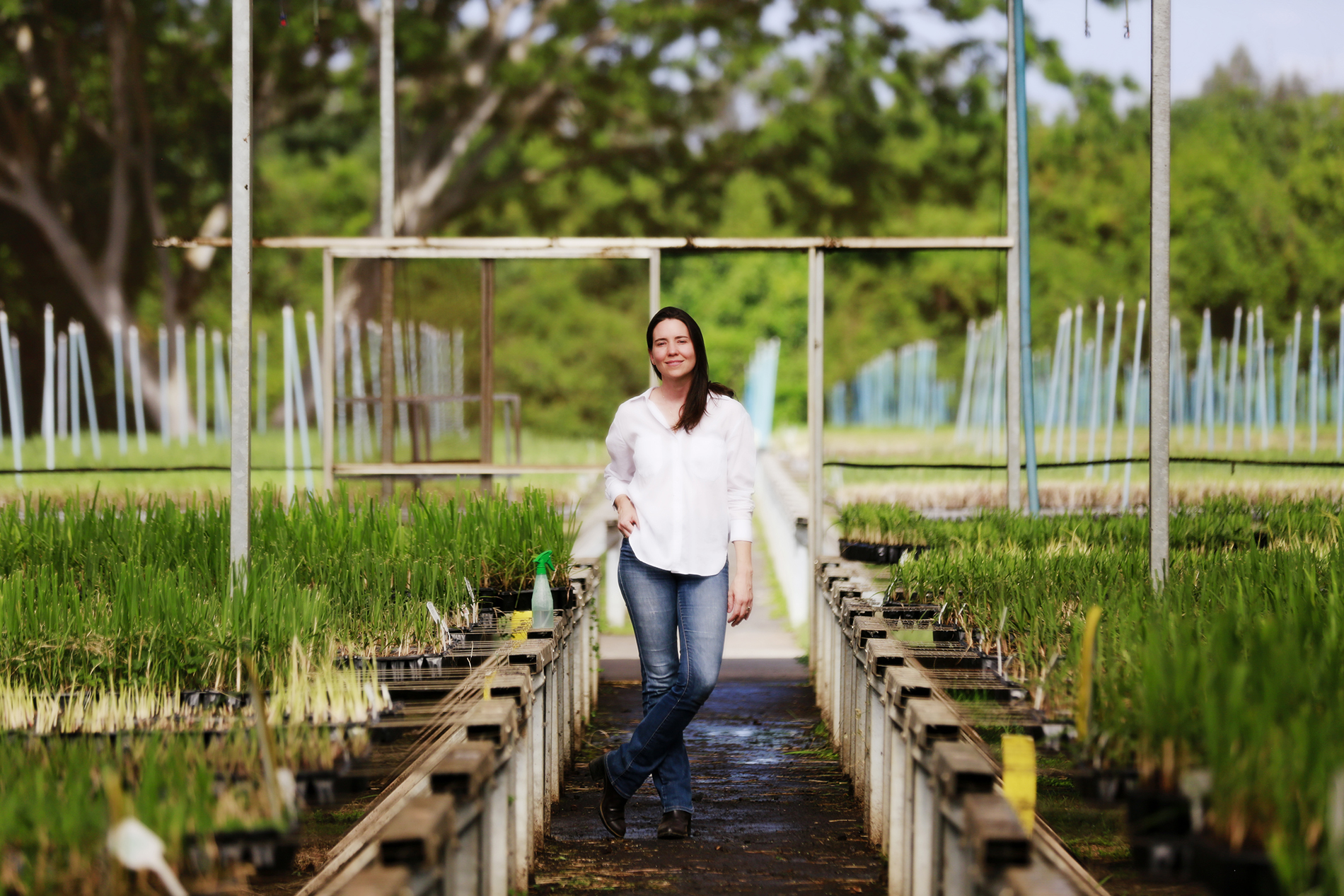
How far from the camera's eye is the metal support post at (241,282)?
14.4 feet

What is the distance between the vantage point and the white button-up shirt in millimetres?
3904

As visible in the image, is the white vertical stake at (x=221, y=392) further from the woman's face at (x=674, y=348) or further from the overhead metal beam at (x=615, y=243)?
the woman's face at (x=674, y=348)

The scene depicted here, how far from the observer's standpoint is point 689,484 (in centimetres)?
392

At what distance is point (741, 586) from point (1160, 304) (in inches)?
62.9

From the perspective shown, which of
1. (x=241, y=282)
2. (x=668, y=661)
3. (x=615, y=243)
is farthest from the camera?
(x=615, y=243)

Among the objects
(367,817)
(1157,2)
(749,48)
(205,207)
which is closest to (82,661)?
(367,817)

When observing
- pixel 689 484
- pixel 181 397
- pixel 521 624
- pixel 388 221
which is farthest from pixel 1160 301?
pixel 181 397

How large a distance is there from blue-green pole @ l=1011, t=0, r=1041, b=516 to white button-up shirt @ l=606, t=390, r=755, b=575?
3536mm

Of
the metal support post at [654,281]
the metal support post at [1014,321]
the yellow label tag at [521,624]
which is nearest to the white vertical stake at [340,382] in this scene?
the metal support post at [654,281]

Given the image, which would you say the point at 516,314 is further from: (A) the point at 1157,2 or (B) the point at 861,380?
(A) the point at 1157,2

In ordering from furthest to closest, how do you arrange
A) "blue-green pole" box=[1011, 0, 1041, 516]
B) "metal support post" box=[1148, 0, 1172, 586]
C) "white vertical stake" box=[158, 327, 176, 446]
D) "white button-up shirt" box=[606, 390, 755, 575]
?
1. "white vertical stake" box=[158, 327, 176, 446]
2. "blue-green pole" box=[1011, 0, 1041, 516]
3. "metal support post" box=[1148, 0, 1172, 586]
4. "white button-up shirt" box=[606, 390, 755, 575]

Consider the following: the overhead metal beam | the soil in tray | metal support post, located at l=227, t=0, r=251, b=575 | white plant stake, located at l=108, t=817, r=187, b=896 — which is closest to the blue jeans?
the soil in tray

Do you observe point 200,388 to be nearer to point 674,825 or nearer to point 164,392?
point 164,392

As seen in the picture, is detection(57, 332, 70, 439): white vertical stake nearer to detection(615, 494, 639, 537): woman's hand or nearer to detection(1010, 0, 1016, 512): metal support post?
detection(1010, 0, 1016, 512): metal support post
